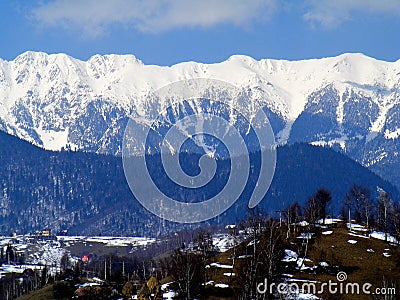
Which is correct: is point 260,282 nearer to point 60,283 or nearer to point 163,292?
point 163,292

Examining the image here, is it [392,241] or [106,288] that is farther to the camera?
[392,241]

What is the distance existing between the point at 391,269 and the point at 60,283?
63844 mm

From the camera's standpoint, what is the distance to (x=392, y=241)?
160250 millimetres

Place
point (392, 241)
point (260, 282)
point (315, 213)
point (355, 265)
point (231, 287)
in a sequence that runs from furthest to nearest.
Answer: point (315, 213) < point (392, 241) < point (355, 265) < point (231, 287) < point (260, 282)

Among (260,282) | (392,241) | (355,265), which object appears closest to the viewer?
(260,282)

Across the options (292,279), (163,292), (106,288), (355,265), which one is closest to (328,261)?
(355,265)

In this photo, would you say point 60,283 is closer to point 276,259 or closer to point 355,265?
point 276,259

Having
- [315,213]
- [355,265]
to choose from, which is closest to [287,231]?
[315,213]

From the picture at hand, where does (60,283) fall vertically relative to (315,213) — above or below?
below

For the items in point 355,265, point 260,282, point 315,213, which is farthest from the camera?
point 315,213

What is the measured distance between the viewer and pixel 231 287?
431 ft

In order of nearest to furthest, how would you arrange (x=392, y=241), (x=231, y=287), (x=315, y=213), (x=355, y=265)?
1. (x=231, y=287)
2. (x=355, y=265)
3. (x=392, y=241)
4. (x=315, y=213)

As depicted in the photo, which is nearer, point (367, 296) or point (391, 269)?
point (367, 296)

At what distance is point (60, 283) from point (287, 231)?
167 ft
